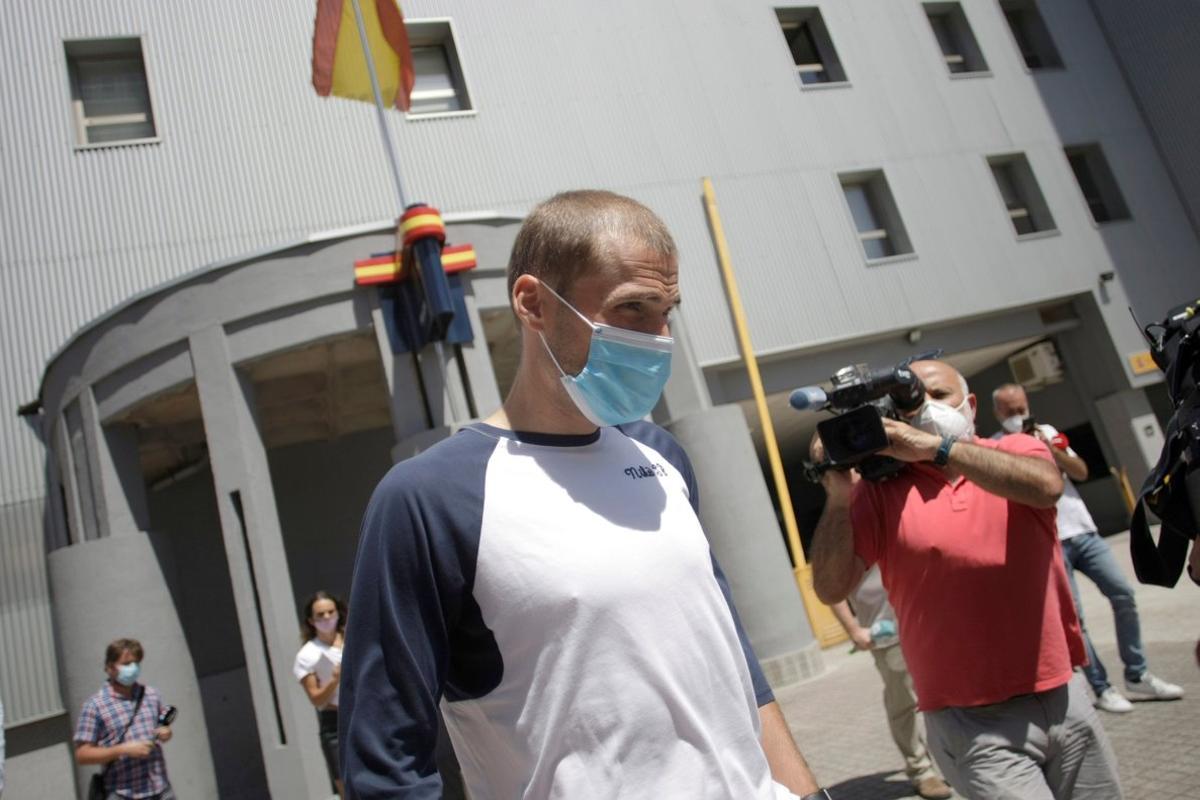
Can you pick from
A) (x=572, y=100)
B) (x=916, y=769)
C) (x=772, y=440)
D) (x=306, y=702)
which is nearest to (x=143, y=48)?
(x=572, y=100)

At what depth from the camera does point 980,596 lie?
2904 mm

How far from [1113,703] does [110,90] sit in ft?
48.6

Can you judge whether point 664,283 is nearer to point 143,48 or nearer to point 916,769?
point 916,769

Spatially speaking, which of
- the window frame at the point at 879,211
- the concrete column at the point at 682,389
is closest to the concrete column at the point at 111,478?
the concrete column at the point at 682,389

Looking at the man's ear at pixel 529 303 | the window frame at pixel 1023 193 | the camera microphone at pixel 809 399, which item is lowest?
the camera microphone at pixel 809 399

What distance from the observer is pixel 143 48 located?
12.9 meters

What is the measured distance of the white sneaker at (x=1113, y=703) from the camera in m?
5.70

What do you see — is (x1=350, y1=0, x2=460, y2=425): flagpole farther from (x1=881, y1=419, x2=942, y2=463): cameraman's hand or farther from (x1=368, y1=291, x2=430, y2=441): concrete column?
(x1=881, y1=419, x2=942, y2=463): cameraman's hand

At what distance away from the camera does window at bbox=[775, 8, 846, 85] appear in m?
16.8

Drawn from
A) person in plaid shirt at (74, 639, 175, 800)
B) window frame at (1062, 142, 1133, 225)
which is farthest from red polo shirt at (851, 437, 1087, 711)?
window frame at (1062, 142, 1133, 225)

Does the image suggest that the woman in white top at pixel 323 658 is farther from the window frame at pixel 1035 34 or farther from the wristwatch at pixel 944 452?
the window frame at pixel 1035 34

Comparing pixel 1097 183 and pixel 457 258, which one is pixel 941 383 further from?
pixel 1097 183

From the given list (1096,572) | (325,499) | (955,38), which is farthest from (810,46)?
(1096,572)

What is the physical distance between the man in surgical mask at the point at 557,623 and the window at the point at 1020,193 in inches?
697
